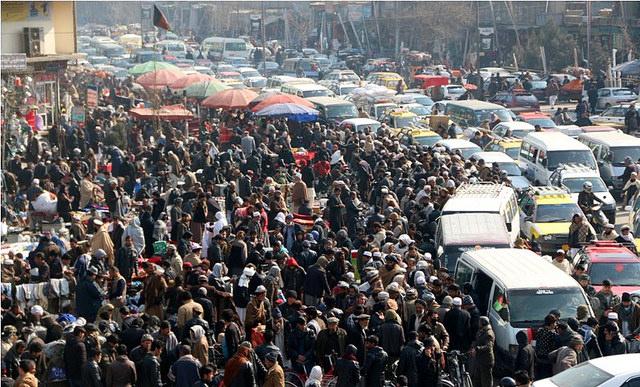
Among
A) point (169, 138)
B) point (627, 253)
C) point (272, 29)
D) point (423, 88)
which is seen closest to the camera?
point (627, 253)

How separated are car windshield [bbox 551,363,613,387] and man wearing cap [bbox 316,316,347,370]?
2866 mm

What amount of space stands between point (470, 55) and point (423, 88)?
12.1 metres

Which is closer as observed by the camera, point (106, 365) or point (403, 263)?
point (106, 365)

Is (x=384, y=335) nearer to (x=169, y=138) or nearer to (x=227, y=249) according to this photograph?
(x=227, y=249)

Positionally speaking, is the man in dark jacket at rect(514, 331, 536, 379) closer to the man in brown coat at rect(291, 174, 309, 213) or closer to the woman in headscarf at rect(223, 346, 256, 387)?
the woman in headscarf at rect(223, 346, 256, 387)

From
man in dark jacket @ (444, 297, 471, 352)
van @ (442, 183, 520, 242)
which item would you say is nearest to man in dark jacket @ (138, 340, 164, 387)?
man in dark jacket @ (444, 297, 471, 352)

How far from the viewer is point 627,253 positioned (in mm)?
20141

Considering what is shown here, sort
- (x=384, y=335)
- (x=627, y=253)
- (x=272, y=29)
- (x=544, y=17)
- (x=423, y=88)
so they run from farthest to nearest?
(x=272, y=29) < (x=544, y=17) < (x=423, y=88) < (x=627, y=253) < (x=384, y=335)

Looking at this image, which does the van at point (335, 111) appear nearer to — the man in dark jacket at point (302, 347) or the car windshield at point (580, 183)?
the car windshield at point (580, 183)

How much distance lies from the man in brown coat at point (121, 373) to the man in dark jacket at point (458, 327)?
13.2 ft

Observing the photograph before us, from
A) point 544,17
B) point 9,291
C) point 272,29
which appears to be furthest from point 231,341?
point 272,29

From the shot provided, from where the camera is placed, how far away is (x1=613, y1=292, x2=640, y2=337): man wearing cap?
17.3 metres

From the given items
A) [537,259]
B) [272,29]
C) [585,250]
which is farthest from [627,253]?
[272,29]

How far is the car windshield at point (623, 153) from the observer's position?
30.5 metres
